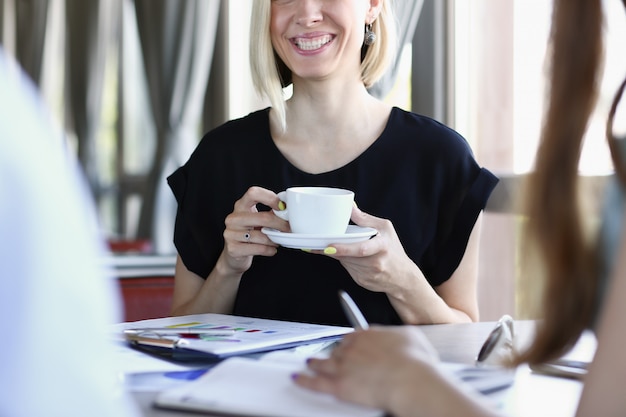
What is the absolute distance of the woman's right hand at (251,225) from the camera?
1.47 m

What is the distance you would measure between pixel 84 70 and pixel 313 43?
5.59 meters

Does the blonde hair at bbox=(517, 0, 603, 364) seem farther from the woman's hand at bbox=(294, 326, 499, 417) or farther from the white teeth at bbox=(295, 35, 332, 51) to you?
the white teeth at bbox=(295, 35, 332, 51)

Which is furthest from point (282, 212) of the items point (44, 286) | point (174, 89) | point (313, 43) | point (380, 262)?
point (174, 89)

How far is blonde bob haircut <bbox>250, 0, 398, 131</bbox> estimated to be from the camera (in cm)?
181

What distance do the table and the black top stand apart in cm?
35

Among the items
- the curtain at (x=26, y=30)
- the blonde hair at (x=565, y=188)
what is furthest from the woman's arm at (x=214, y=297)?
the curtain at (x=26, y=30)

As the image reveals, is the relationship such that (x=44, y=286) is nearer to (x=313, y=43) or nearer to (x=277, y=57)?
(x=313, y=43)

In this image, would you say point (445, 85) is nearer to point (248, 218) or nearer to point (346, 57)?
point (346, 57)

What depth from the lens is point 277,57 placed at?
1.90m

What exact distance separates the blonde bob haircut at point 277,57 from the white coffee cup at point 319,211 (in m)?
0.51

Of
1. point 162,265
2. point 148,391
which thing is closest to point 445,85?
point 162,265

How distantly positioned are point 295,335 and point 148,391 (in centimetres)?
30

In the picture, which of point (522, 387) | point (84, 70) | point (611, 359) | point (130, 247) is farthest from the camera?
point (84, 70)

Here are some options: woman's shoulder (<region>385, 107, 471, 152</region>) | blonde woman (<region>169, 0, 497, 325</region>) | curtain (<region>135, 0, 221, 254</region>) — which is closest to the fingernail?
blonde woman (<region>169, 0, 497, 325</region>)
